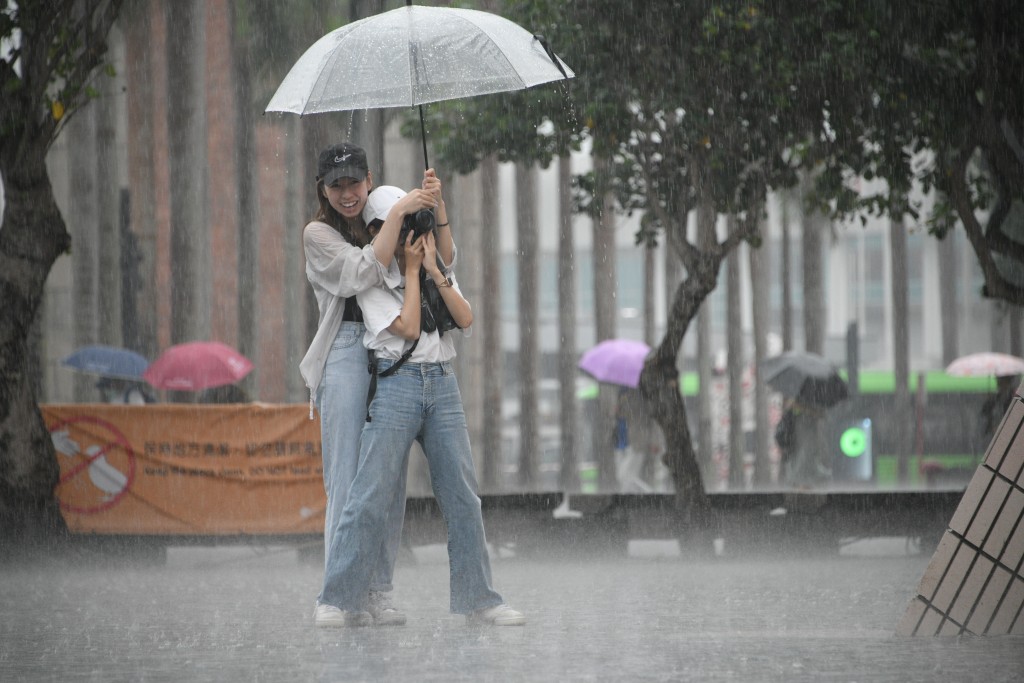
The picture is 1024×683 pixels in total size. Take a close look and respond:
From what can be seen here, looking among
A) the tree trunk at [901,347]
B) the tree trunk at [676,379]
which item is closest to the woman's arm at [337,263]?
the tree trunk at [676,379]

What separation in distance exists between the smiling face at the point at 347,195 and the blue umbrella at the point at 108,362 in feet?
40.9

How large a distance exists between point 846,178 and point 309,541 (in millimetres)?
6484

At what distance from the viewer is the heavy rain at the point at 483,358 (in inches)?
251

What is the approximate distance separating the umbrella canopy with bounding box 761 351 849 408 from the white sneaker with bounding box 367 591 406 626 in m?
13.1

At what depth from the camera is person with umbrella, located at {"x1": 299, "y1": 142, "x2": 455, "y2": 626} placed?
6.57 m

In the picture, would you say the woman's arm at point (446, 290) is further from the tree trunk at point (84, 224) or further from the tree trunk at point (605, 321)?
the tree trunk at point (605, 321)

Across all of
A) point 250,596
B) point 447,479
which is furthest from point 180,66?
point 447,479

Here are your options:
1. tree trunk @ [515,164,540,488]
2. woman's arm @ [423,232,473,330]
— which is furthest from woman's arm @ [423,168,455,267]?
tree trunk @ [515,164,540,488]

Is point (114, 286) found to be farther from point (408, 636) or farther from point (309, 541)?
point (408, 636)

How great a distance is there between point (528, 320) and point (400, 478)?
18.9 metres

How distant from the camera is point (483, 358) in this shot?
28.2 metres

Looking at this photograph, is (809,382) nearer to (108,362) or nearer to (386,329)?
(108,362)

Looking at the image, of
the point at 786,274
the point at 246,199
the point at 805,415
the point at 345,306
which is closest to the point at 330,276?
the point at 345,306

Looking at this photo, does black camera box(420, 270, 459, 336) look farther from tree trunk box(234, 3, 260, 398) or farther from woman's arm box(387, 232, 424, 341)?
tree trunk box(234, 3, 260, 398)
